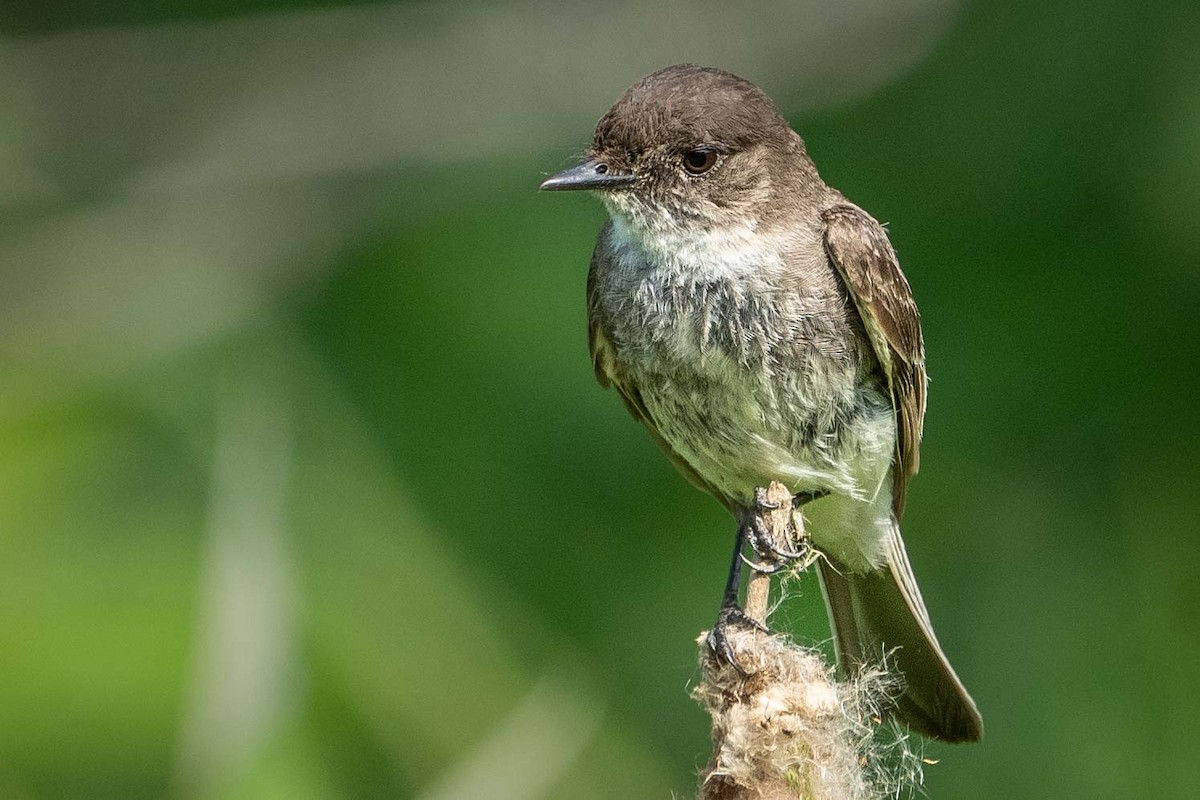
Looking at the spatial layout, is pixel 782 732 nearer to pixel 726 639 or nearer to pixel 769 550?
pixel 726 639

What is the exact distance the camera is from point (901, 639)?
13.8 ft

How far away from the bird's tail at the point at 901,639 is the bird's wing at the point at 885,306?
373mm

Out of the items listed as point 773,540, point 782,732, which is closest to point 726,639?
point 782,732

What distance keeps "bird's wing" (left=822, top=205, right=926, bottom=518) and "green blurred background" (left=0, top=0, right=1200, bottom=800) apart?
77 cm

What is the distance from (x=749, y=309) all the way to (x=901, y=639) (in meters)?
1.07

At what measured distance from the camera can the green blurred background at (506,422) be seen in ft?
12.7

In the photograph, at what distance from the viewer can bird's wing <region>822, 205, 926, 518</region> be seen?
3.76 meters

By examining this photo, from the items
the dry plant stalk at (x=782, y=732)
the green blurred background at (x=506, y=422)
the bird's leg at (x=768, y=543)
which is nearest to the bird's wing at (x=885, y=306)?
the bird's leg at (x=768, y=543)

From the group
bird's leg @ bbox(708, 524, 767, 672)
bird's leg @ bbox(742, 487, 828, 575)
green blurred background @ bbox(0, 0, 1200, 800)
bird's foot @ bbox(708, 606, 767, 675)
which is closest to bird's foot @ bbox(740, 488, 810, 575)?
bird's leg @ bbox(742, 487, 828, 575)

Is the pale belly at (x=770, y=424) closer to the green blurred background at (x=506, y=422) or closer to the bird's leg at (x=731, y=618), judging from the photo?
the bird's leg at (x=731, y=618)

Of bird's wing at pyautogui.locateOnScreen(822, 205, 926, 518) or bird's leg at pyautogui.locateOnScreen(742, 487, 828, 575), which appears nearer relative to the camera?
bird's leg at pyautogui.locateOnScreen(742, 487, 828, 575)

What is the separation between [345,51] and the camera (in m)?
6.34

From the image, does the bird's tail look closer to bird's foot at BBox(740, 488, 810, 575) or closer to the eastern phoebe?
the eastern phoebe

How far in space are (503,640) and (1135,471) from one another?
1.85 metres
